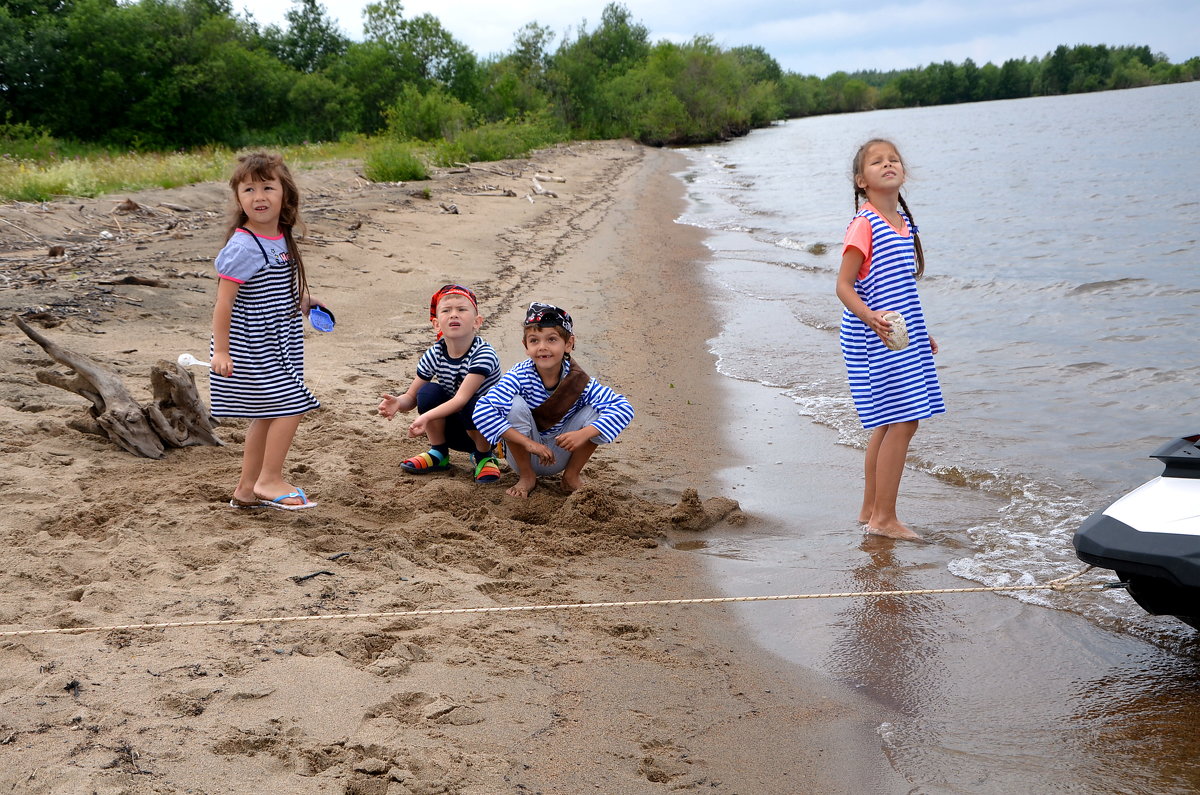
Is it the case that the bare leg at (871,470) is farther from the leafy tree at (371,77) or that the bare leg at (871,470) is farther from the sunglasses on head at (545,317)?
the leafy tree at (371,77)

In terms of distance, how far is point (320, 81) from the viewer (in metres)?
41.3

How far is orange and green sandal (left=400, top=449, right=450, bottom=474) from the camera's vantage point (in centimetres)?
499

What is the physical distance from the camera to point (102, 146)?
31500 millimetres

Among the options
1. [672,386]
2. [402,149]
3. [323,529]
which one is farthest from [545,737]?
[402,149]

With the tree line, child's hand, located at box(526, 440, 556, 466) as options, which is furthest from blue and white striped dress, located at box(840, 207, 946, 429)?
the tree line

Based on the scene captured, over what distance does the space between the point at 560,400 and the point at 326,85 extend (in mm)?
40656

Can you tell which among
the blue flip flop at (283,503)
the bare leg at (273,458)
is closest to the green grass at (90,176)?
the bare leg at (273,458)

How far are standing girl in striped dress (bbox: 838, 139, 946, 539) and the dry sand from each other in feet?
2.76

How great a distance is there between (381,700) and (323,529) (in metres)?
1.43

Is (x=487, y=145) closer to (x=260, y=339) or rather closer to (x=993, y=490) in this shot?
(x=993, y=490)

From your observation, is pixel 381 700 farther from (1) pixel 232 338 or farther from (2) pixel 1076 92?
(2) pixel 1076 92

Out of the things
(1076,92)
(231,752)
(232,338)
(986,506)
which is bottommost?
(986,506)

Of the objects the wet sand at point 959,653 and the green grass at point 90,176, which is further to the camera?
the green grass at point 90,176

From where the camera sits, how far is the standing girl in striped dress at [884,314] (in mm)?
4246
